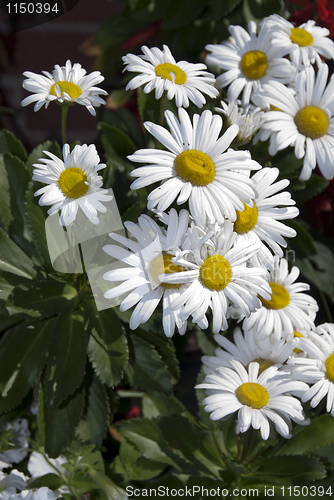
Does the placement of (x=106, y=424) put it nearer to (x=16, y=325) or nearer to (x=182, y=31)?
(x=16, y=325)

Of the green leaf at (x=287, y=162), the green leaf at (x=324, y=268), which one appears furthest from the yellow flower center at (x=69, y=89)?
the green leaf at (x=324, y=268)

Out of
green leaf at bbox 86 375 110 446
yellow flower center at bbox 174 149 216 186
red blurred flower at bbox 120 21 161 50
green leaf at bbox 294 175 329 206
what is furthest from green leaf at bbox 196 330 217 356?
red blurred flower at bbox 120 21 161 50

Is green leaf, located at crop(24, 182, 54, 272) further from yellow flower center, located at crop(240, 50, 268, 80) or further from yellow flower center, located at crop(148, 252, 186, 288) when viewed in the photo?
yellow flower center, located at crop(240, 50, 268, 80)

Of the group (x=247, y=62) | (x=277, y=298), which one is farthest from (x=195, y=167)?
(x=247, y=62)

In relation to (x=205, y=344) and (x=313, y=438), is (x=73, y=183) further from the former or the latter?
(x=313, y=438)

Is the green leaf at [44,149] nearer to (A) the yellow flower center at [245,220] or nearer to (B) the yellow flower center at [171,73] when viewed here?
(B) the yellow flower center at [171,73]

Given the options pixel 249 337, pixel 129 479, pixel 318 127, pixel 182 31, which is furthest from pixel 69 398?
pixel 182 31
